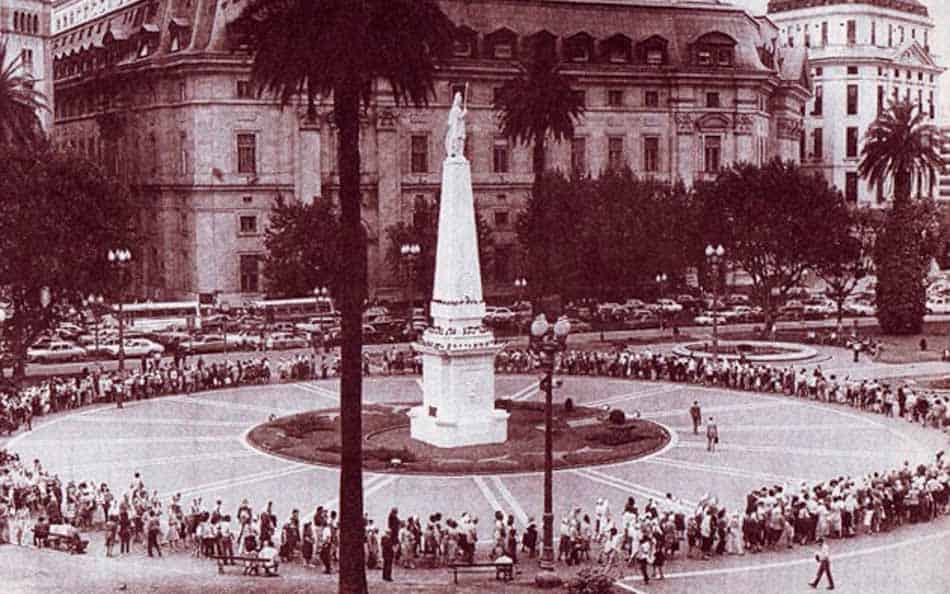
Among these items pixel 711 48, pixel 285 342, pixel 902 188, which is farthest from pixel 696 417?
pixel 711 48

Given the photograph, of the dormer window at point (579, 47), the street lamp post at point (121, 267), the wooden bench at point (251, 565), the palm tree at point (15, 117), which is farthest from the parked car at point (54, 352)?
the dormer window at point (579, 47)

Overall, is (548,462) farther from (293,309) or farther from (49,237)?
(293,309)

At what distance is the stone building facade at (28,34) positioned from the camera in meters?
83.4

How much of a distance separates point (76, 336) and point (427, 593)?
156ft

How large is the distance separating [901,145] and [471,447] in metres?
37.2

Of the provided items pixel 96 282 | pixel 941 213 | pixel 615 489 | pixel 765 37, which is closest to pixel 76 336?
pixel 96 282

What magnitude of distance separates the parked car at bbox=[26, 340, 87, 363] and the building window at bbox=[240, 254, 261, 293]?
17586 mm

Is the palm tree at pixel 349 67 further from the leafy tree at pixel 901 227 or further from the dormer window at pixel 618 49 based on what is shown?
the dormer window at pixel 618 49

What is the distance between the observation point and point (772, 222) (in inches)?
2621

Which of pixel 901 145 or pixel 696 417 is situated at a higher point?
pixel 901 145

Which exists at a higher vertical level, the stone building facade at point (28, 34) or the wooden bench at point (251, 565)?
the stone building facade at point (28, 34)

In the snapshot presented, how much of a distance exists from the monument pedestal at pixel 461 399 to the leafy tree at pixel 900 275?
106 ft

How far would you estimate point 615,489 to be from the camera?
36.7 meters

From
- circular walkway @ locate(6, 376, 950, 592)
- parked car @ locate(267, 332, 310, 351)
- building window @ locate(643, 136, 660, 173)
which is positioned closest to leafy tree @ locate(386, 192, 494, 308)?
parked car @ locate(267, 332, 310, 351)
